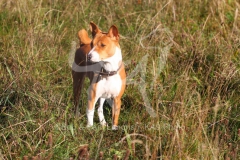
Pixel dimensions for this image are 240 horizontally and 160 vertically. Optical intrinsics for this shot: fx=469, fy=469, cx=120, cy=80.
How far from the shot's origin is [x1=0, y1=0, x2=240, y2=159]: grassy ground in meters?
3.24

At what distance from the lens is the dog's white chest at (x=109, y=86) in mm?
3457

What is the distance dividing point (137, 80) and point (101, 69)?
0.95 m

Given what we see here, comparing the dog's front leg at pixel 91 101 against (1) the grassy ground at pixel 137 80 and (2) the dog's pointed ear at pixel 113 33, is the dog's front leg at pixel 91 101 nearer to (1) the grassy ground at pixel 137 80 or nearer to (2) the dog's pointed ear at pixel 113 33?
(1) the grassy ground at pixel 137 80

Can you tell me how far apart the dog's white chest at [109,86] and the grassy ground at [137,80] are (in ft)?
0.90

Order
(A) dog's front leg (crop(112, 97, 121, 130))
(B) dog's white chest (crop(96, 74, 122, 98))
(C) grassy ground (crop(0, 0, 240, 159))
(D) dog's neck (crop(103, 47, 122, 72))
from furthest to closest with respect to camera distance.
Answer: (A) dog's front leg (crop(112, 97, 121, 130))
(B) dog's white chest (crop(96, 74, 122, 98))
(D) dog's neck (crop(103, 47, 122, 72))
(C) grassy ground (crop(0, 0, 240, 159))

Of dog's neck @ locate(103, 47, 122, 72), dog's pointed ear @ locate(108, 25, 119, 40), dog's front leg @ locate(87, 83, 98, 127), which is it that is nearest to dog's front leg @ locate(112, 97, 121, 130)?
dog's front leg @ locate(87, 83, 98, 127)

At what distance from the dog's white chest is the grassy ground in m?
0.27

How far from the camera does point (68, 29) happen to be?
5.30 meters

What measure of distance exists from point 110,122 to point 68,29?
1.74m

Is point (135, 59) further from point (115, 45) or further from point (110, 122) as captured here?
point (115, 45)

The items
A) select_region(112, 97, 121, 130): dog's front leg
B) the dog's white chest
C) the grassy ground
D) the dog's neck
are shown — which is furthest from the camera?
select_region(112, 97, 121, 130): dog's front leg

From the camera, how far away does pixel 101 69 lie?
343 cm

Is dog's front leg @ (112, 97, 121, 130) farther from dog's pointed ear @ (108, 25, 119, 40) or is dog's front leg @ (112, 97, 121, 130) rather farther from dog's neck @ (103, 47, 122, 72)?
dog's pointed ear @ (108, 25, 119, 40)

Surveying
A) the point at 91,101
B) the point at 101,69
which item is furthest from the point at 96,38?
the point at 91,101
